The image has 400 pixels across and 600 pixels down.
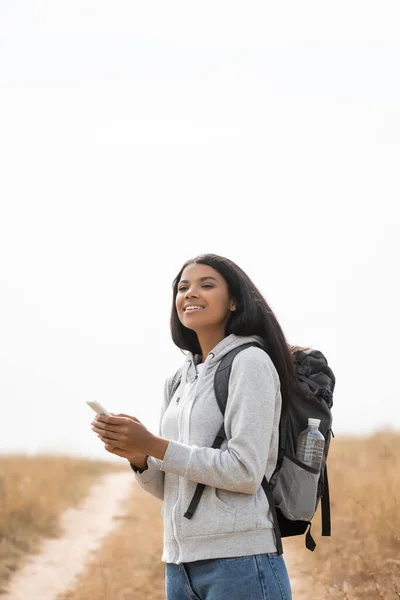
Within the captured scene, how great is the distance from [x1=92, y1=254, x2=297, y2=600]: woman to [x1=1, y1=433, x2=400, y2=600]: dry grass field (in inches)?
102

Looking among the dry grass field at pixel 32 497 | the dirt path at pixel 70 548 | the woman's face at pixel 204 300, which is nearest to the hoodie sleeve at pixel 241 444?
the woman's face at pixel 204 300

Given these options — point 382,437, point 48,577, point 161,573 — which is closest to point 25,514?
point 48,577

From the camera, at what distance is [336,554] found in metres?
7.23

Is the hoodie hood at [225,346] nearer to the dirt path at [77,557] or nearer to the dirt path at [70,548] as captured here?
the dirt path at [77,557]

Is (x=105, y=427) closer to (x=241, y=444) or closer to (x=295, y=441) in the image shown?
(x=241, y=444)

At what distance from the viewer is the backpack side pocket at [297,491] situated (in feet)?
9.57

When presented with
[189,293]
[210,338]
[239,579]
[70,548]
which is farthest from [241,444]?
[70,548]

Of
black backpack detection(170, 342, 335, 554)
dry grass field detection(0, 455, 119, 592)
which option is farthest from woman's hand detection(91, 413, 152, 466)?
dry grass field detection(0, 455, 119, 592)

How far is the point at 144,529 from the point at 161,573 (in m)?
2.23

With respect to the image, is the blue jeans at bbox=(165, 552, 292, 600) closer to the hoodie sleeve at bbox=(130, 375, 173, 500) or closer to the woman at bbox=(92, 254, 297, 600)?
the woman at bbox=(92, 254, 297, 600)

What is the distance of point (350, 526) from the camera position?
7816 mm

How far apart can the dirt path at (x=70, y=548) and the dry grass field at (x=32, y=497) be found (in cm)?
15

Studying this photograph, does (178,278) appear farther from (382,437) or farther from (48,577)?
(382,437)

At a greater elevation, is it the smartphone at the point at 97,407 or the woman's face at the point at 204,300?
the woman's face at the point at 204,300
